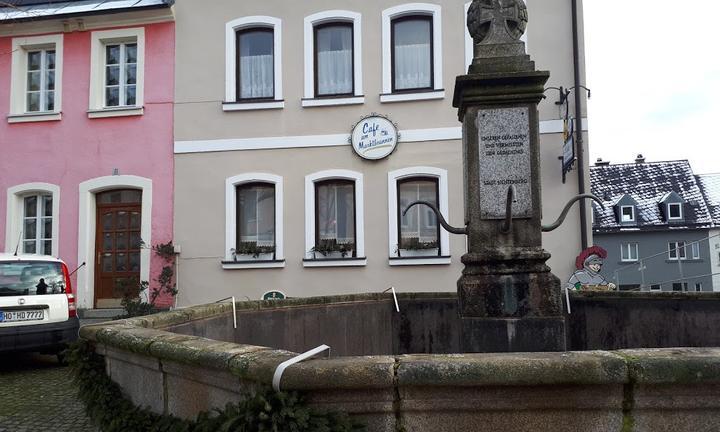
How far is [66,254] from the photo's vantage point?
503 inches

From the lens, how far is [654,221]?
44.4 meters

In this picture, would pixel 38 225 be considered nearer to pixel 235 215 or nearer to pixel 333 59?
pixel 235 215

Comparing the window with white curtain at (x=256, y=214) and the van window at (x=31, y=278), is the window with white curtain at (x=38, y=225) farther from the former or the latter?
the van window at (x=31, y=278)

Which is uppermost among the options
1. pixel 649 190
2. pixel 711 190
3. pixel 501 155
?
pixel 649 190

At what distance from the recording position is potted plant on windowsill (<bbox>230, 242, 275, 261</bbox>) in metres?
12.1

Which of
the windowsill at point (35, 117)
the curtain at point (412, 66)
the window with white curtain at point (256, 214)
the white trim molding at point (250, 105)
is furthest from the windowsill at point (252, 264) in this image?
the windowsill at point (35, 117)

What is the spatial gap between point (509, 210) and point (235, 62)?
967 centimetres

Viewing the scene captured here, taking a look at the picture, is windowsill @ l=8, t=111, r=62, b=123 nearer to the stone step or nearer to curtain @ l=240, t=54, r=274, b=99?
curtain @ l=240, t=54, r=274, b=99

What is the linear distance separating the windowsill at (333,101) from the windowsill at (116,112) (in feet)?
12.2

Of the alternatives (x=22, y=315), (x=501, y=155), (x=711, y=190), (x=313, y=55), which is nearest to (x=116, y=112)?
(x=313, y=55)

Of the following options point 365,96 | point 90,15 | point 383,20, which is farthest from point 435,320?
point 90,15

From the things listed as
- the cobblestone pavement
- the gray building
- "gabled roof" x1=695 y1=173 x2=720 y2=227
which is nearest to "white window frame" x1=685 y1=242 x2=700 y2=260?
the gray building

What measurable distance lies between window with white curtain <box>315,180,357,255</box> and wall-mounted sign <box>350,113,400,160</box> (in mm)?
737

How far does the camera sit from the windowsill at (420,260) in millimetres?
11461
